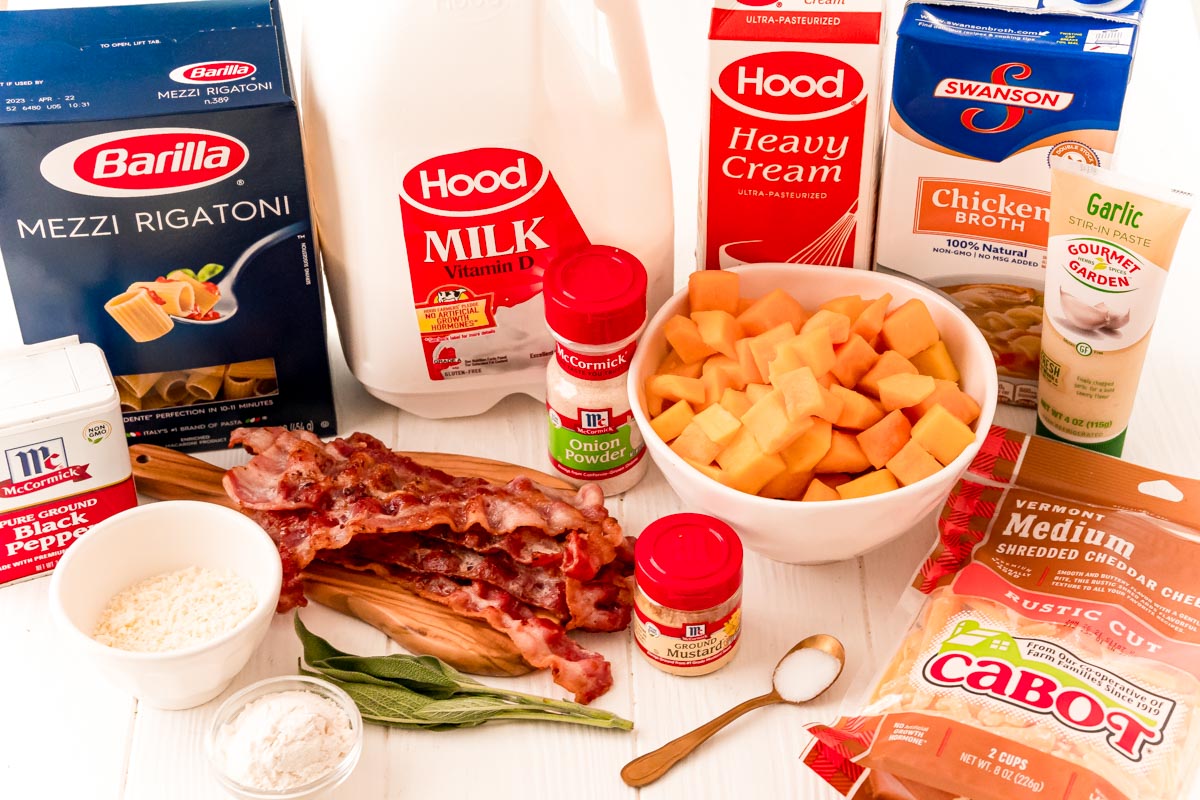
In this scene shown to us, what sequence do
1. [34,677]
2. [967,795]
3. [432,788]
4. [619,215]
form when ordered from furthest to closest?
[619,215]
[34,677]
[432,788]
[967,795]

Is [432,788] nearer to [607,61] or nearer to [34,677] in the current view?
[34,677]

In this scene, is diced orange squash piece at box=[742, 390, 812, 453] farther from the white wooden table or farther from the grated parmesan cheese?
the grated parmesan cheese

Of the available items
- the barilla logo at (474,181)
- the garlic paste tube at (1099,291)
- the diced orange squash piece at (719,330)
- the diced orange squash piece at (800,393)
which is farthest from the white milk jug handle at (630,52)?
the garlic paste tube at (1099,291)

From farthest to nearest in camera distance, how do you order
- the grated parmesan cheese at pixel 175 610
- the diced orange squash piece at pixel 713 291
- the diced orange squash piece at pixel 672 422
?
the diced orange squash piece at pixel 713 291 < the diced orange squash piece at pixel 672 422 < the grated parmesan cheese at pixel 175 610

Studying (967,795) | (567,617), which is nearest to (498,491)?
(567,617)

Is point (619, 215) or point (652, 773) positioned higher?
point (619, 215)

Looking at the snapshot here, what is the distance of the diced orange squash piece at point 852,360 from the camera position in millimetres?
1440

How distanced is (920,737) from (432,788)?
17.3 inches

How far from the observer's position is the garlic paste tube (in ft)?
4.68

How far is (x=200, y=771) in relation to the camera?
51.5 inches

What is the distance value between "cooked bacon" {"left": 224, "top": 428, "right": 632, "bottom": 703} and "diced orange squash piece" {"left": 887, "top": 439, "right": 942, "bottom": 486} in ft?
0.94

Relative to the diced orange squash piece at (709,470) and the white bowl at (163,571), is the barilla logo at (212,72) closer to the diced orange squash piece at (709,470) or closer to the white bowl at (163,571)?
the white bowl at (163,571)

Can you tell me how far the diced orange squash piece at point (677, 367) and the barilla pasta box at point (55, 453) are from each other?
56 centimetres

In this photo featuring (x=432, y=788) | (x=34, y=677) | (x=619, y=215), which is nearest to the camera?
(x=432, y=788)
